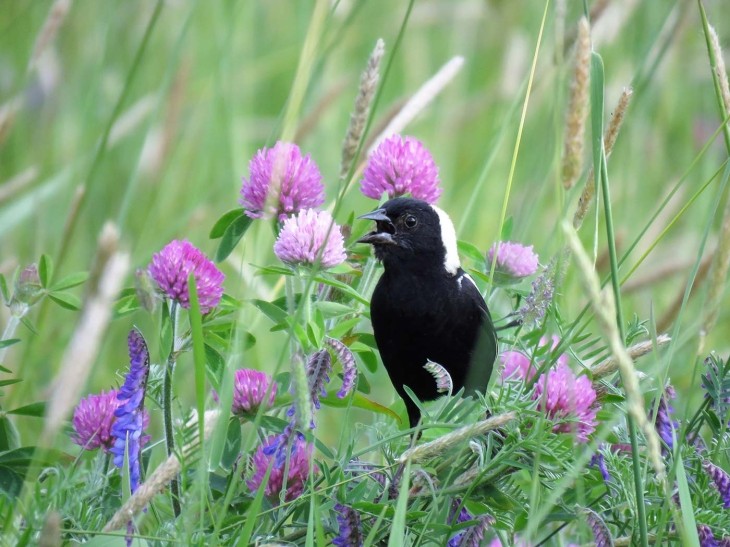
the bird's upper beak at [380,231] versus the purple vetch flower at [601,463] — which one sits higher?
the bird's upper beak at [380,231]

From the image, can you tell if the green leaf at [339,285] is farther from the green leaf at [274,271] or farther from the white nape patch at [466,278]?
the white nape patch at [466,278]

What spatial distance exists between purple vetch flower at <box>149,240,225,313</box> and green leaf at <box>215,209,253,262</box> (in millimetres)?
292

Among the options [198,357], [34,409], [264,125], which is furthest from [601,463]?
[264,125]

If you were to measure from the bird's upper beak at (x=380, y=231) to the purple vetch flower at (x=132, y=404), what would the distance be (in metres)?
0.63

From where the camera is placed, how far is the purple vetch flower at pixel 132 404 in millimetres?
1322

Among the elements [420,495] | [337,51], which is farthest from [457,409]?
[337,51]

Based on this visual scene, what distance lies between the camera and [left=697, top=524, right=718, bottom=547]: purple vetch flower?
136 cm

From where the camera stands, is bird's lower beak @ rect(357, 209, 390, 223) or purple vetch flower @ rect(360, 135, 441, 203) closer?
purple vetch flower @ rect(360, 135, 441, 203)

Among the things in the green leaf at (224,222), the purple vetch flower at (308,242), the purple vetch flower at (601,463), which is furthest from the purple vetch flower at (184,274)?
the purple vetch flower at (601,463)

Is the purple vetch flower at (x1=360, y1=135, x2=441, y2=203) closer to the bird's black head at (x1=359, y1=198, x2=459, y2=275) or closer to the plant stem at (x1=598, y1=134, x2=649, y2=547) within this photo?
the bird's black head at (x1=359, y1=198, x2=459, y2=275)

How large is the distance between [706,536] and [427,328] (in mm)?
835

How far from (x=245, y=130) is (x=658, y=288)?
155cm

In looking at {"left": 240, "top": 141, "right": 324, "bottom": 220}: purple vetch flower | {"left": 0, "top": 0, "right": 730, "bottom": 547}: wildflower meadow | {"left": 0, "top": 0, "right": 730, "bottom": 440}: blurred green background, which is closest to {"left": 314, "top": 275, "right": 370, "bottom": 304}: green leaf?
{"left": 0, "top": 0, "right": 730, "bottom": 547}: wildflower meadow

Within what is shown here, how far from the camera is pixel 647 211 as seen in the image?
367cm
